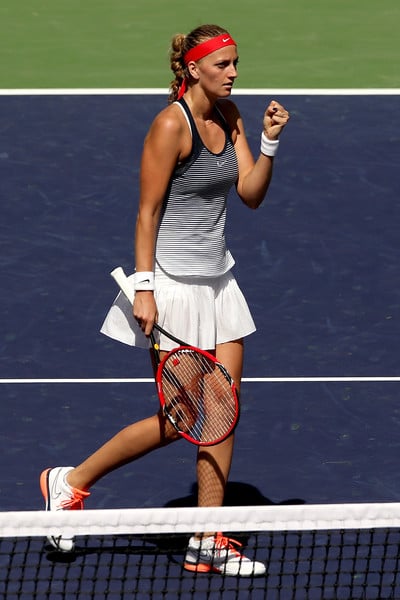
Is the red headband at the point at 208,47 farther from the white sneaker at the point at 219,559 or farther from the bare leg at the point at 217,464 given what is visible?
the white sneaker at the point at 219,559

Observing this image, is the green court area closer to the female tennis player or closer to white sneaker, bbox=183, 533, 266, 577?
the female tennis player

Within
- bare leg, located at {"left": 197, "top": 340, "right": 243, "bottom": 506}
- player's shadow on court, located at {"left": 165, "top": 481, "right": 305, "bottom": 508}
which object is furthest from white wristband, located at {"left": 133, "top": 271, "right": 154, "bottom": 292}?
player's shadow on court, located at {"left": 165, "top": 481, "right": 305, "bottom": 508}

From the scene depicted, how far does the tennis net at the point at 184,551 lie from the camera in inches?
221

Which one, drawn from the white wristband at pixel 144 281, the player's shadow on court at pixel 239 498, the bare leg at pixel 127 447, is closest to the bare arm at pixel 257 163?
the white wristband at pixel 144 281

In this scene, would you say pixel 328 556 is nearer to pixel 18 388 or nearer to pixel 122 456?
pixel 122 456

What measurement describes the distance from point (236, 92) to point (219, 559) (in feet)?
22.4

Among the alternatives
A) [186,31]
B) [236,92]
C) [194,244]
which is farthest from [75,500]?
[186,31]

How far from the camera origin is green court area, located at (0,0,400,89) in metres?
13.2

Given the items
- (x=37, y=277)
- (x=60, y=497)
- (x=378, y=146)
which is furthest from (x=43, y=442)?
(x=378, y=146)

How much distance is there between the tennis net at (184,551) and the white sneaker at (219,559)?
42 millimetres

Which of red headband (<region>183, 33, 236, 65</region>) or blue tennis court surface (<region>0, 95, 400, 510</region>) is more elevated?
red headband (<region>183, 33, 236, 65</region>)

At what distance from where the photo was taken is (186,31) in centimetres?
1448

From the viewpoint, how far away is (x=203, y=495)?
6.70 meters

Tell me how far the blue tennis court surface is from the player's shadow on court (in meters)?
0.02
